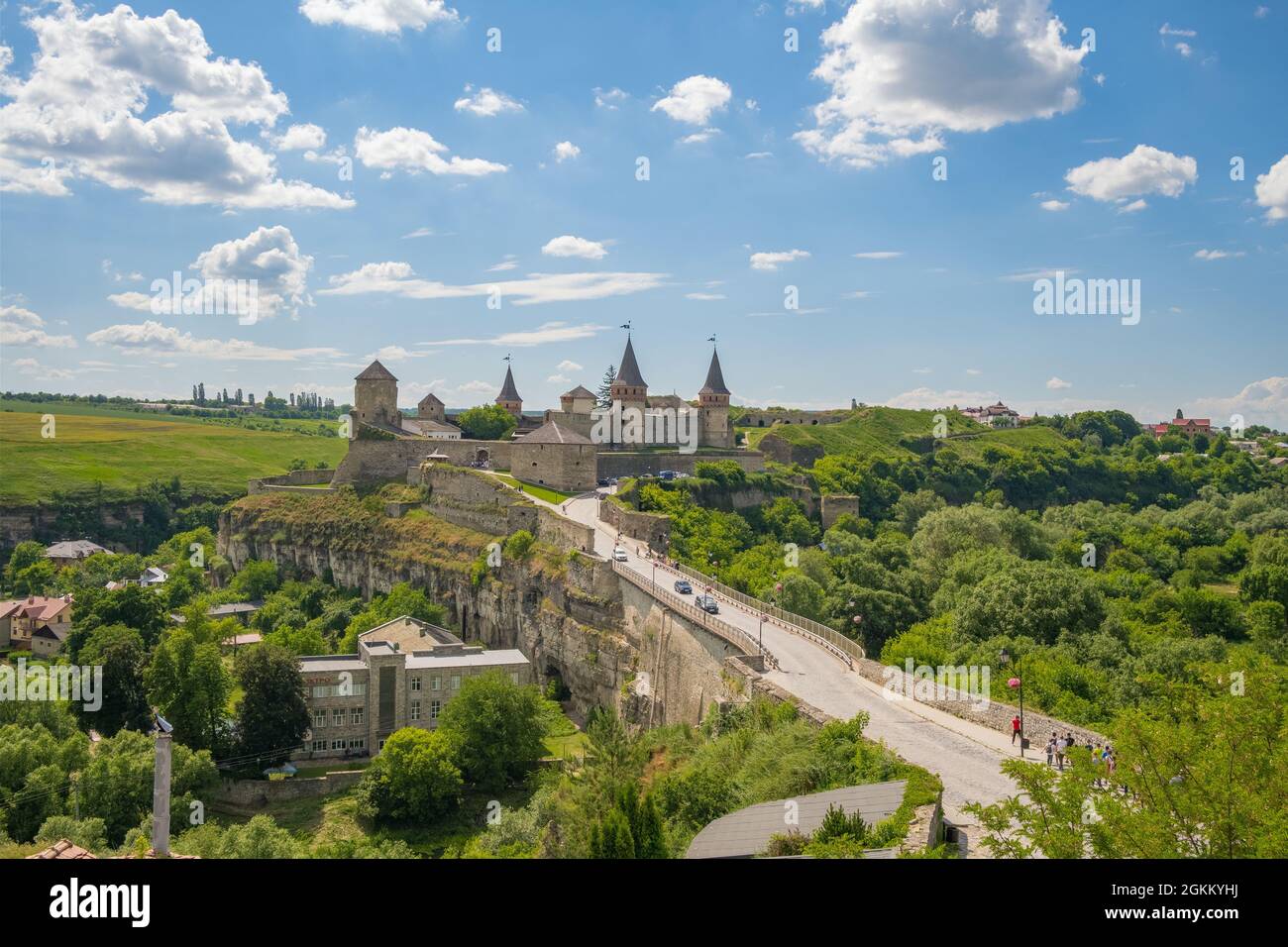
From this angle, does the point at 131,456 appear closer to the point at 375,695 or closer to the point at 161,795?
the point at 375,695

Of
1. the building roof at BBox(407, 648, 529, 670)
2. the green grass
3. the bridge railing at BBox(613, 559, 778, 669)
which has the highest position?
the green grass

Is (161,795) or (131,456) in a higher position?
(131,456)

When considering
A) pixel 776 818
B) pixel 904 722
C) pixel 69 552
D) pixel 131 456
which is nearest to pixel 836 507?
pixel 904 722

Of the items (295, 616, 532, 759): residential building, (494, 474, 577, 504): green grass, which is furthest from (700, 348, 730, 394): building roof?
(295, 616, 532, 759): residential building

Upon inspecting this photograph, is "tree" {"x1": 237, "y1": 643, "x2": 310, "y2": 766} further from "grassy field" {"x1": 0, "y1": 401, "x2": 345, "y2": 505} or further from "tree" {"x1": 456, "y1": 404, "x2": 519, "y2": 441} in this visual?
"grassy field" {"x1": 0, "y1": 401, "x2": 345, "y2": 505}

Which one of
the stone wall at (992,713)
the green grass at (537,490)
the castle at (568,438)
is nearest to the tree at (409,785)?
the stone wall at (992,713)

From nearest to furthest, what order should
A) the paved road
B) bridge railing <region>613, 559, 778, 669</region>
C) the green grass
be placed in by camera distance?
the paved road < bridge railing <region>613, 559, 778, 669</region> < the green grass
